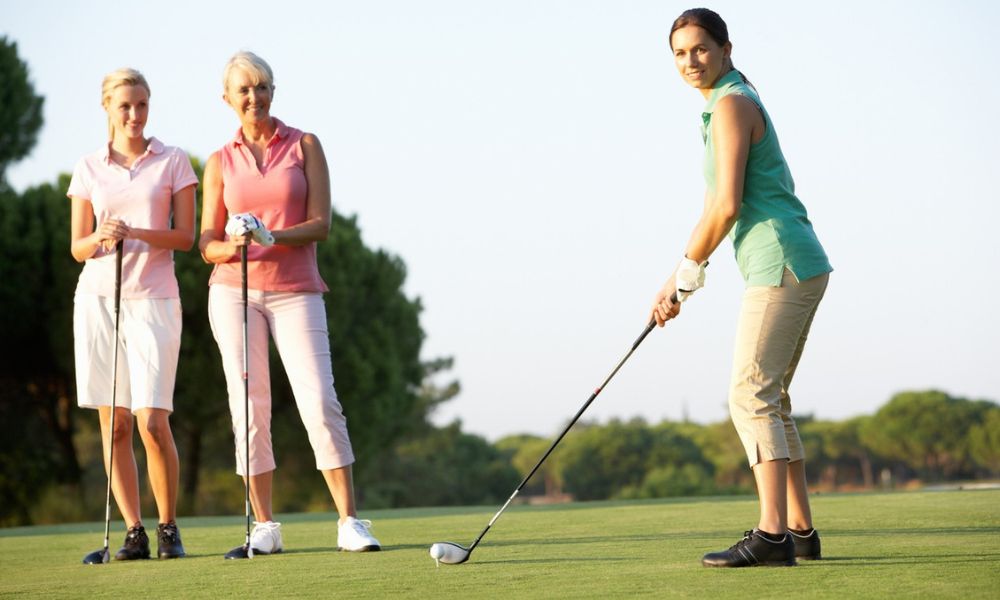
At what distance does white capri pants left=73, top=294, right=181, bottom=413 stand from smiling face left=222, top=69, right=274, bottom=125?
2.74 ft

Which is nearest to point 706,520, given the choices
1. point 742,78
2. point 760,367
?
point 760,367

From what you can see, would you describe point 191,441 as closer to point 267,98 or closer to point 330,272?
point 330,272

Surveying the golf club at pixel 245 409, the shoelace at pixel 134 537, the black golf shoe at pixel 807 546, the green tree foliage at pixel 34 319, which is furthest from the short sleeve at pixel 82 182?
the green tree foliage at pixel 34 319

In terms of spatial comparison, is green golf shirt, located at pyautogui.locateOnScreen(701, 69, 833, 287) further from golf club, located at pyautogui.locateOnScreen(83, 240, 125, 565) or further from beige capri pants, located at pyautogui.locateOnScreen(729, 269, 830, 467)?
golf club, located at pyautogui.locateOnScreen(83, 240, 125, 565)

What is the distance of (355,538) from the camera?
520 centimetres

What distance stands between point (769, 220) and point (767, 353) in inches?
16.9

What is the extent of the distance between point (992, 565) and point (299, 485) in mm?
20894

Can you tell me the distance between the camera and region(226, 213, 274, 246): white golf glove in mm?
5004

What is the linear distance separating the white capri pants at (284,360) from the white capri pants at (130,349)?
21cm

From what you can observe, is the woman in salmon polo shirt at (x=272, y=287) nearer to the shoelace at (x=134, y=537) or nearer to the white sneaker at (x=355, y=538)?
Answer: the white sneaker at (x=355, y=538)

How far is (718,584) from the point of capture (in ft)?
12.0

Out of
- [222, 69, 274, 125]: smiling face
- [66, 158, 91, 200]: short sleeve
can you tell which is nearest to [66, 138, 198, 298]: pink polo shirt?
[66, 158, 91, 200]: short sleeve

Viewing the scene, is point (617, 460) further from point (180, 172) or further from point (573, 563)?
point (573, 563)

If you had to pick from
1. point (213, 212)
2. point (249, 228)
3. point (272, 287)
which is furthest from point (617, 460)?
point (249, 228)
